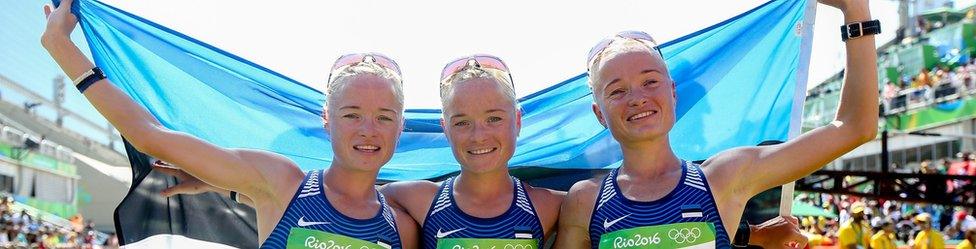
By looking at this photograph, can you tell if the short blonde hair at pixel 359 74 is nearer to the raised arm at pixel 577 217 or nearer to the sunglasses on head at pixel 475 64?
the sunglasses on head at pixel 475 64

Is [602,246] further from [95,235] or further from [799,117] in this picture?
[95,235]

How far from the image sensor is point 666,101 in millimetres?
3660

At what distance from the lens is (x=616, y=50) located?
3.78m

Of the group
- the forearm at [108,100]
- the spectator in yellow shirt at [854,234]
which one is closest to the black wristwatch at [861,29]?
the forearm at [108,100]

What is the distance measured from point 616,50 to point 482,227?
2.96 feet

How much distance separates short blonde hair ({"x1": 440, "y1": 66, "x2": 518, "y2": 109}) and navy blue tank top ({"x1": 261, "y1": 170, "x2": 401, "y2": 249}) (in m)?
0.59

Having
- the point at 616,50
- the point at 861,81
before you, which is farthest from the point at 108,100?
the point at 861,81

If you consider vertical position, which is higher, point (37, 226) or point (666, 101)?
point (666, 101)

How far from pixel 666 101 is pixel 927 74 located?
2767 centimetres

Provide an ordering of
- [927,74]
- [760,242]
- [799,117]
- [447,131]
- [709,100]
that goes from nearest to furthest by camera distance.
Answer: [447,131] < [760,242] < [799,117] < [709,100] < [927,74]

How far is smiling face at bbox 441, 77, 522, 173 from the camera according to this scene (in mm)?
3762

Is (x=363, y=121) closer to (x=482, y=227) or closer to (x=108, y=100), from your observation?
(x=482, y=227)

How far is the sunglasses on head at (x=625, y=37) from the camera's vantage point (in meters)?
3.87

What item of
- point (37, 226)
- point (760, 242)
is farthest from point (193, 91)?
point (37, 226)
